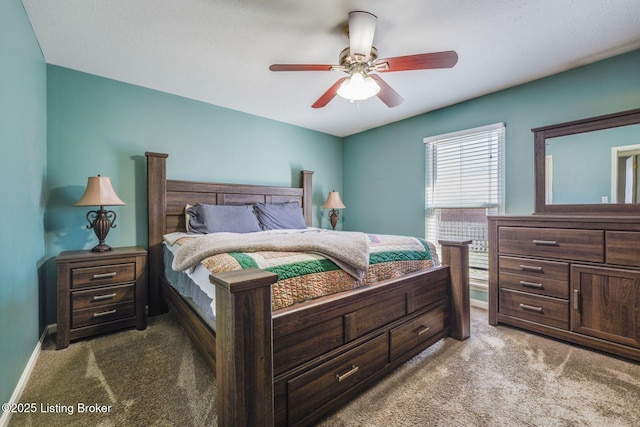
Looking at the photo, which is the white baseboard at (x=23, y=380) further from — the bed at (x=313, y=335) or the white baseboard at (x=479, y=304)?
the white baseboard at (x=479, y=304)

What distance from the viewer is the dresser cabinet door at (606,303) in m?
1.88

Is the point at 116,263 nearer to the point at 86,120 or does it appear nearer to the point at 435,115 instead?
the point at 86,120

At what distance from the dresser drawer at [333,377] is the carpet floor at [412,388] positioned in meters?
0.12

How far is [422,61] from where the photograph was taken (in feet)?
5.74

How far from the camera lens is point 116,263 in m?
2.31

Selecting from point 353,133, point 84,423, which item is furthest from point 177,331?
point 353,133

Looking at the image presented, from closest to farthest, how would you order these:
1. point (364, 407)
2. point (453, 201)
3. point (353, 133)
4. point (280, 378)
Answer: point (280, 378)
point (364, 407)
point (453, 201)
point (353, 133)

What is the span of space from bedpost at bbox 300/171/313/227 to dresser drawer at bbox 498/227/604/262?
2447 millimetres

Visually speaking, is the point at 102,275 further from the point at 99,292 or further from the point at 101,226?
the point at 101,226

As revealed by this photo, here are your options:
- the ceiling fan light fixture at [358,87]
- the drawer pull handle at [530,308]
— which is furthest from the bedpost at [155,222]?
the drawer pull handle at [530,308]

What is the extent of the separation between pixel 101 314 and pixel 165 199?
118 cm

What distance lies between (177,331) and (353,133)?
367cm

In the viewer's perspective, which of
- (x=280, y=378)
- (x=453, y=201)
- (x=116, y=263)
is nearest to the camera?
(x=280, y=378)

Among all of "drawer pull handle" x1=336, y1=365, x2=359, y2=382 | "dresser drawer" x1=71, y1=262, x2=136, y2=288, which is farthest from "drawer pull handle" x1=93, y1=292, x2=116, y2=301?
"drawer pull handle" x1=336, y1=365, x2=359, y2=382
